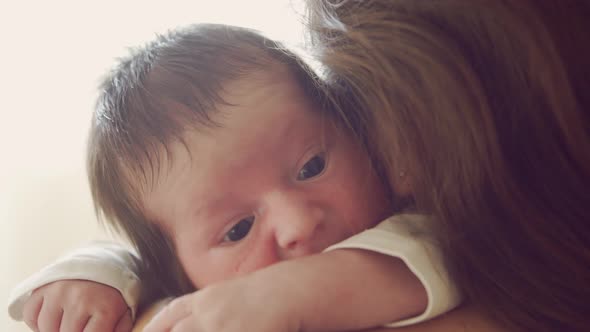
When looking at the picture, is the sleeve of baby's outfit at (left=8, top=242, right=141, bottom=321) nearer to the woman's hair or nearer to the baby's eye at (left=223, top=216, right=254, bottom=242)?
the baby's eye at (left=223, top=216, right=254, bottom=242)

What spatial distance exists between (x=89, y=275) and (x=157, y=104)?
22cm

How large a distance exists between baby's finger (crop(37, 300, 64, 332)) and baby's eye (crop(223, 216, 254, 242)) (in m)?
0.21

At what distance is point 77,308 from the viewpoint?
0.62 metres

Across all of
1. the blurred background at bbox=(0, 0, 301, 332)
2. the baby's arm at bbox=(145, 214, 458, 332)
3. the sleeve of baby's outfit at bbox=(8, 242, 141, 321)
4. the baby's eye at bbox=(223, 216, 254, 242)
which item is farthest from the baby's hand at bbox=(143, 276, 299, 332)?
the blurred background at bbox=(0, 0, 301, 332)

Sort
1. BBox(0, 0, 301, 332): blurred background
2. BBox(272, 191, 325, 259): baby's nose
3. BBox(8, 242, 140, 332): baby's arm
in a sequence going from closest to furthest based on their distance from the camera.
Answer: BBox(272, 191, 325, 259): baby's nose < BBox(8, 242, 140, 332): baby's arm < BBox(0, 0, 301, 332): blurred background

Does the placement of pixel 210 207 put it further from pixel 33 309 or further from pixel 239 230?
pixel 33 309

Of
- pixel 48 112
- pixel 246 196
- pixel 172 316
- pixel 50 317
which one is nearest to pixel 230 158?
pixel 246 196

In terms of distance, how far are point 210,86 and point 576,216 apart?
35 cm

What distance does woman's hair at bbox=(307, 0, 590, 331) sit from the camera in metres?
0.41

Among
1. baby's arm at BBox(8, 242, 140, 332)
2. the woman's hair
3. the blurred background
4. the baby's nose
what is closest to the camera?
the woman's hair

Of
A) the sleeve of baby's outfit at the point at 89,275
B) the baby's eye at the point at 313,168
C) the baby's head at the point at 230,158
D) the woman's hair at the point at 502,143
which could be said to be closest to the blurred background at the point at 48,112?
the sleeve of baby's outfit at the point at 89,275

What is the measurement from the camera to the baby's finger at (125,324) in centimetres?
64

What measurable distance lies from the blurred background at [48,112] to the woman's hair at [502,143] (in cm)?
86

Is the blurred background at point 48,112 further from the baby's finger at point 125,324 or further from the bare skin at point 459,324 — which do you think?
the bare skin at point 459,324
